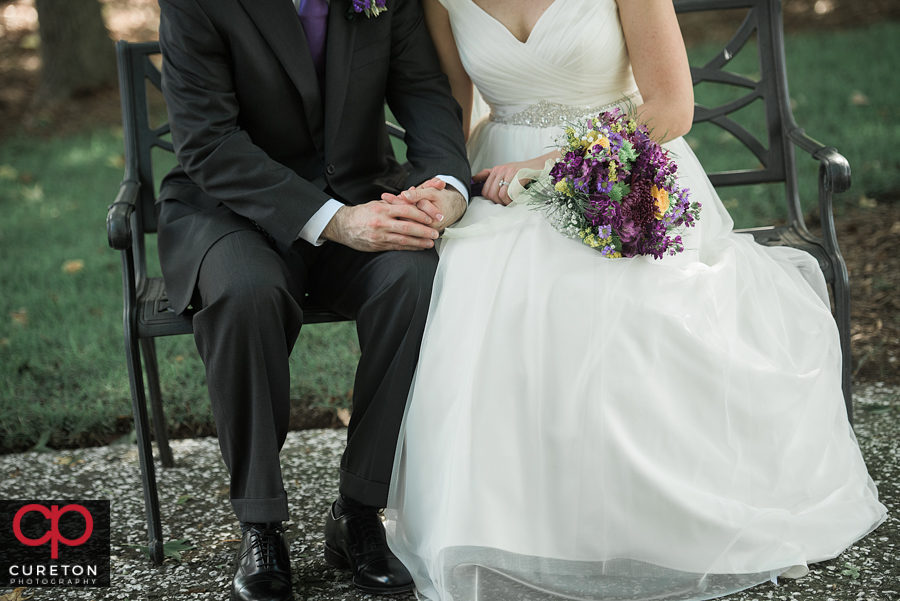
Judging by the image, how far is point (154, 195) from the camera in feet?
9.80

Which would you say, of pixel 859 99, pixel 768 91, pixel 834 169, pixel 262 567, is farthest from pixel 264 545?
pixel 859 99

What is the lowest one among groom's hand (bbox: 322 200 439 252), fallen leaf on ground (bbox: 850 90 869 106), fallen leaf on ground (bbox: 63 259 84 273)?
fallen leaf on ground (bbox: 63 259 84 273)

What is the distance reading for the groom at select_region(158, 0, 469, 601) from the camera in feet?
7.63

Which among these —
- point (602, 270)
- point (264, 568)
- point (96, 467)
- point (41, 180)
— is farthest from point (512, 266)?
point (41, 180)

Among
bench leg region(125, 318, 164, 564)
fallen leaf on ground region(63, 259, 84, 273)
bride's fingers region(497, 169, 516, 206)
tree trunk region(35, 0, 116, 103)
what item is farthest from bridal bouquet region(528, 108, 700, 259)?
tree trunk region(35, 0, 116, 103)

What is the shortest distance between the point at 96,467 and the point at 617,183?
221 cm

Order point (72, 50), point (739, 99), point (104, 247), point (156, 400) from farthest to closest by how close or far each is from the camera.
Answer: point (72, 50), point (104, 247), point (739, 99), point (156, 400)

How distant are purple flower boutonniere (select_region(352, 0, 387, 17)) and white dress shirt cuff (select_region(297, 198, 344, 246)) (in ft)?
1.92

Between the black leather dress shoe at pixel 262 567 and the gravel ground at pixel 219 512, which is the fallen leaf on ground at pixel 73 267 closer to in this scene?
the gravel ground at pixel 219 512

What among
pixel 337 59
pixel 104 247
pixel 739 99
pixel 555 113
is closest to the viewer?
pixel 337 59

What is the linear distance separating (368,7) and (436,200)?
62 centimetres

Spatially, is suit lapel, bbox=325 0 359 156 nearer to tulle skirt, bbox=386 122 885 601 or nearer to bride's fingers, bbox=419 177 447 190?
bride's fingers, bbox=419 177 447 190

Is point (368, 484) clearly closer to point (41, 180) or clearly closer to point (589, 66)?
point (589, 66)

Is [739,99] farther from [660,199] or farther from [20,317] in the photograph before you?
[20,317]
